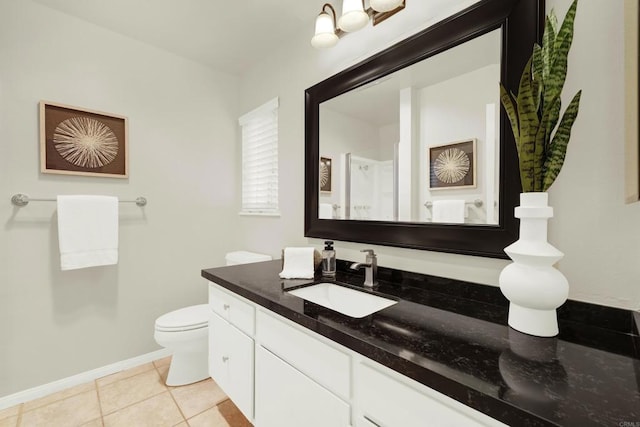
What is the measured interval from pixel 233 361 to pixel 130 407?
87 centimetres

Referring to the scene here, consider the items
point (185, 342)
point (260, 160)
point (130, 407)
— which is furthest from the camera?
point (260, 160)

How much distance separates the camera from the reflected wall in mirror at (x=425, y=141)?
1.06 m

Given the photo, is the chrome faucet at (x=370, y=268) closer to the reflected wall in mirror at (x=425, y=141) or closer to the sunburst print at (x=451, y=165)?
the reflected wall in mirror at (x=425, y=141)

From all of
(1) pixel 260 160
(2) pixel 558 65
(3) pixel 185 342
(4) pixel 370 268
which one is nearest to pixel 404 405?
(4) pixel 370 268

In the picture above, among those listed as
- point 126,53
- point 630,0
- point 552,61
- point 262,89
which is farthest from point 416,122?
point 126,53

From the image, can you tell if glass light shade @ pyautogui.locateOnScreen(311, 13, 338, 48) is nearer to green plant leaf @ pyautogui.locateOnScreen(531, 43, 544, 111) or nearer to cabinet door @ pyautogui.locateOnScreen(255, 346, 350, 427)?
green plant leaf @ pyautogui.locateOnScreen(531, 43, 544, 111)

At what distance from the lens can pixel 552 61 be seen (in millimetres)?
747

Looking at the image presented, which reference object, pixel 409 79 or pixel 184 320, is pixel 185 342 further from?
pixel 409 79

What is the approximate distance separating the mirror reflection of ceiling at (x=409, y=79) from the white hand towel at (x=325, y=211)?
1.80ft

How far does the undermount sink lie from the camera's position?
1.22m

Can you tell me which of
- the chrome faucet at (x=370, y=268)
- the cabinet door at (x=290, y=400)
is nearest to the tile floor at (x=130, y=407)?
the cabinet door at (x=290, y=400)

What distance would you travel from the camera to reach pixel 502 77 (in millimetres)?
1007

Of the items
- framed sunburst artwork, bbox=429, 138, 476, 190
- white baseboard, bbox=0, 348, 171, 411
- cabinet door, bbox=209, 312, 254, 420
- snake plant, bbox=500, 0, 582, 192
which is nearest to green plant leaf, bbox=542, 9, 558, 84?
snake plant, bbox=500, 0, 582, 192

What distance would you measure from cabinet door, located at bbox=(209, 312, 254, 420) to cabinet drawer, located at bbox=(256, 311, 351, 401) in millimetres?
178
